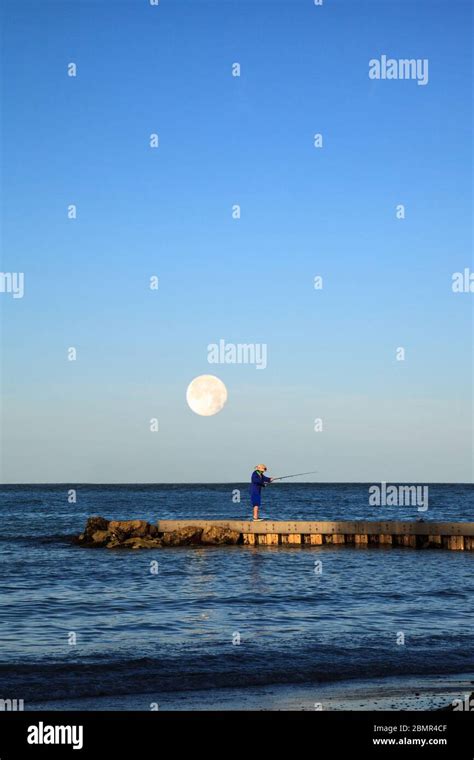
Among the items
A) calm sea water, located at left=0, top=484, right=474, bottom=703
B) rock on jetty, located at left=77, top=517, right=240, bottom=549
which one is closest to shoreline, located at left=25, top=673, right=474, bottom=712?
calm sea water, located at left=0, top=484, right=474, bottom=703

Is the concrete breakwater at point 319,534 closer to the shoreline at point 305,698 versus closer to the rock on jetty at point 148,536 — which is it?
the rock on jetty at point 148,536

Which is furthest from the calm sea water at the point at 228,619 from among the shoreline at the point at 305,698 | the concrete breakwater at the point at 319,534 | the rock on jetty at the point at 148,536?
the rock on jetty at the point at 148,536

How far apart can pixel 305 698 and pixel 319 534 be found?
23348 mm

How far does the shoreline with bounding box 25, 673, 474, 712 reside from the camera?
476 inches

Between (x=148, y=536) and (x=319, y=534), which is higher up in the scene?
(x=319, y=534)

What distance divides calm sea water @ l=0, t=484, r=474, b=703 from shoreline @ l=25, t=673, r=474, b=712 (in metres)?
0.46

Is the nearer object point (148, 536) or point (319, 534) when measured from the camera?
point (319, 534)

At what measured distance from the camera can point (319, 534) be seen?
35938 mm

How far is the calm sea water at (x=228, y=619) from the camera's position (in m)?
14.7

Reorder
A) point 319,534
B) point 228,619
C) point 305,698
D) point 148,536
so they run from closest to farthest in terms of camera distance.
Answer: point 305,698, point 228,619, point 319,534, point 148,536

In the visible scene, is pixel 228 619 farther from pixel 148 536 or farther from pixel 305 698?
pixel 148 536

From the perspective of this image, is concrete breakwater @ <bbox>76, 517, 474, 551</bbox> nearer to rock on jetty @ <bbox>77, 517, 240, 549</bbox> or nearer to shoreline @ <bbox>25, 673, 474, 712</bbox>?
rock on jetty @ <bbox>77, 517, 240, 549</bbox>

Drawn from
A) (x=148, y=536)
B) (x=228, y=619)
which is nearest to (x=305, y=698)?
(x=228, y=619)

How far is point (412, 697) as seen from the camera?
1252 cm
